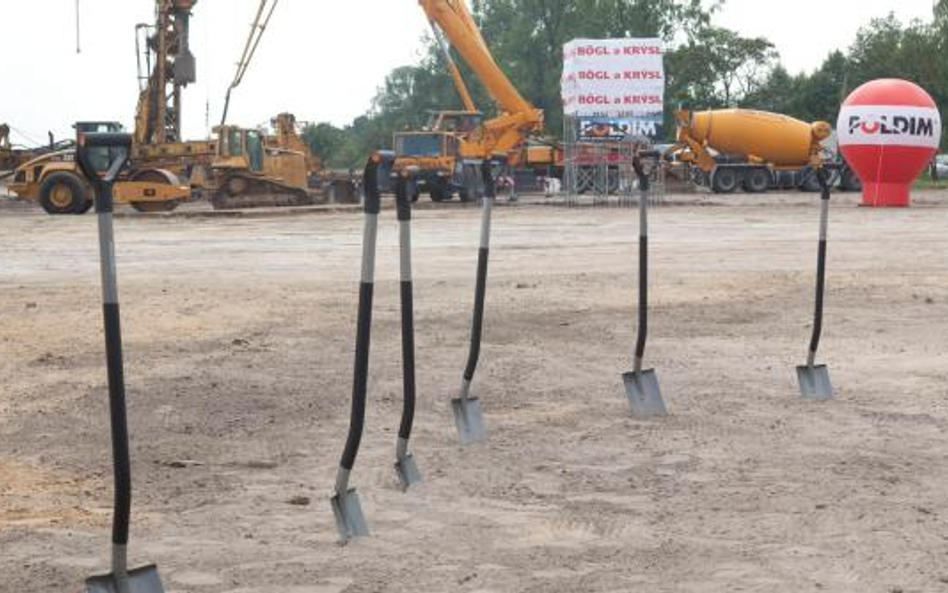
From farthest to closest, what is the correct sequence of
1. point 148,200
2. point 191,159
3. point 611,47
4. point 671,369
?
point 611,47, point 191,159, point 148,200, point 671,369

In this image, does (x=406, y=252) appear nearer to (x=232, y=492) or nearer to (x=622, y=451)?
(x=232, y=492)

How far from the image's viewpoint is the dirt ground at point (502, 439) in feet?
20.3

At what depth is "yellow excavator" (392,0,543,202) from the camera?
4712 cm

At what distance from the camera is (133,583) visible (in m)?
5.36

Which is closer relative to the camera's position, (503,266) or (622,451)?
(622,451)

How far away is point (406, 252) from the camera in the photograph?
24.4 ft

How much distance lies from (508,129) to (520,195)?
2330 millimetres

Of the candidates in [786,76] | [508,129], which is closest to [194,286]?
[508,129]

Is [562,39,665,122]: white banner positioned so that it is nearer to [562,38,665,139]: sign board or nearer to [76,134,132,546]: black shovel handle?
[562,38,665,139]: sign board

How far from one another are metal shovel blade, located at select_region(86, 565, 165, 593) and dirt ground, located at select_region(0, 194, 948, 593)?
345 millimetres

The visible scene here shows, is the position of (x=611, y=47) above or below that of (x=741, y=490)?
above

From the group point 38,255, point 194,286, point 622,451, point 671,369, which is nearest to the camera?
point 622,451

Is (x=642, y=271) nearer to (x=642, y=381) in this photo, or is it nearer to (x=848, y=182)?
(x=642, y=381)

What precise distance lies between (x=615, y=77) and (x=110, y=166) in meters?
47.4
